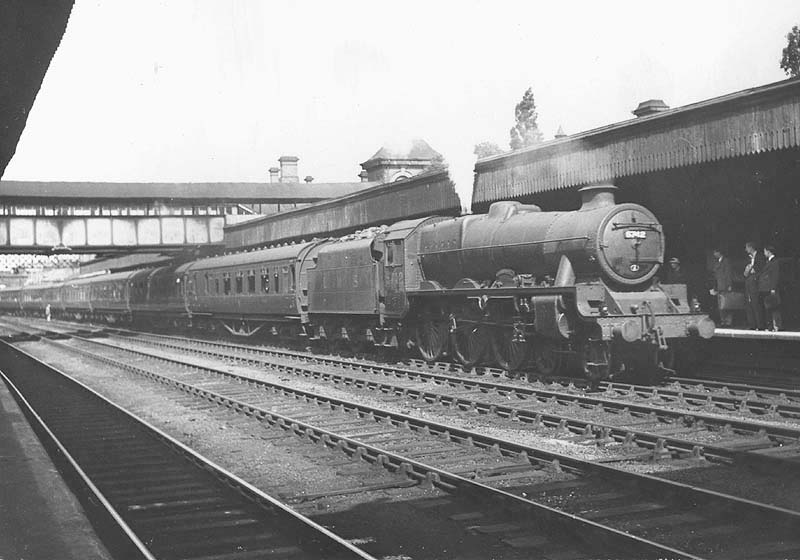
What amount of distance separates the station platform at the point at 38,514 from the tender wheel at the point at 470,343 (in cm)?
791

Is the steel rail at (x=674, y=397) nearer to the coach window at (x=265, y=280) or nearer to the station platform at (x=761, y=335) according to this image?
the station platform at (x=761, y=335)

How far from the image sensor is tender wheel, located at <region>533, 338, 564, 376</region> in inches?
507

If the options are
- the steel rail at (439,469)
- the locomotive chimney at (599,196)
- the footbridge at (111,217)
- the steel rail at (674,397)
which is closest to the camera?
the steel rail at (439,469)

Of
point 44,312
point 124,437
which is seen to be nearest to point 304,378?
point 124,437

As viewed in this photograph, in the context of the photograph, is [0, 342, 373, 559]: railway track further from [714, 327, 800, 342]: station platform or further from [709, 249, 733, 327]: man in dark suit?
[709, 249, 733, 327]: man in dark suit

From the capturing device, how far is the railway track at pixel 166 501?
546 cm

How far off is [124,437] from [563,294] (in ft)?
21.3

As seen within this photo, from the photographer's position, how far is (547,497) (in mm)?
6363

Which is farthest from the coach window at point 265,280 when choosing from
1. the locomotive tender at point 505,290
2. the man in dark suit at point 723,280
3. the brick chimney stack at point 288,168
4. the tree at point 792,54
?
the brick chimney stack at point 288,168

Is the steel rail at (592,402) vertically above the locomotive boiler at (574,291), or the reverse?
the locomotive boiler at (574,291)

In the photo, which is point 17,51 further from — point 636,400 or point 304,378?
point 304,378

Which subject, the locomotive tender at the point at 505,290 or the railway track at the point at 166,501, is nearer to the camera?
the railway track at the point at 166,501

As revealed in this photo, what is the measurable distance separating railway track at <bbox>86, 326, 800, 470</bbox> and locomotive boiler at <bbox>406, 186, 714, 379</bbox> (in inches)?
34.5

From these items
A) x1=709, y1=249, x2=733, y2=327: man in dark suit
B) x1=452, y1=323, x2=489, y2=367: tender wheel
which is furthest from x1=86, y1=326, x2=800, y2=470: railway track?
x1=709, y1=249, x2=733, y2=327: man in dark suit
